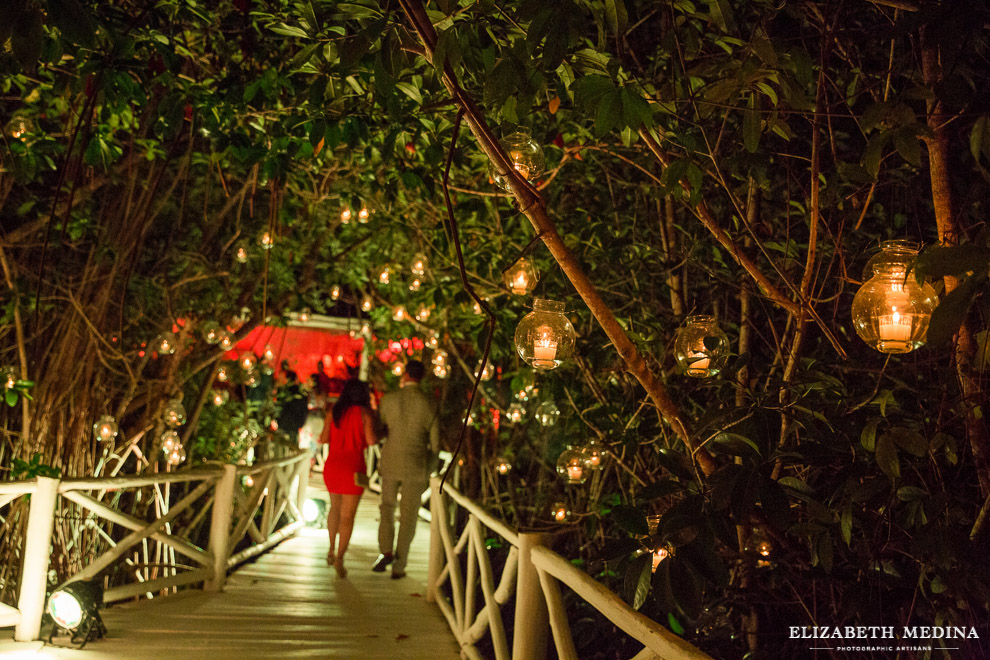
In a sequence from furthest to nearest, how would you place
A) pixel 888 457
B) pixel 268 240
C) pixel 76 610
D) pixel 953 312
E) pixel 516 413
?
1. pixel 516 413
2. pixel 268 240
3. pixel 76 610
4. pixel 888 457
5. pixel 953 312

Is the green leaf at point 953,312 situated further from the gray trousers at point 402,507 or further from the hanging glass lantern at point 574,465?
the gray trousers at point 402,507

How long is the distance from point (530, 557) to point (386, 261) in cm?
450

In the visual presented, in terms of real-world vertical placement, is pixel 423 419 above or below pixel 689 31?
below

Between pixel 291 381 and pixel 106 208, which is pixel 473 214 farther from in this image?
pixel 291 381

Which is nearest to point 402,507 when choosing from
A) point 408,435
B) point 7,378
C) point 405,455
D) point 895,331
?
point 405,455

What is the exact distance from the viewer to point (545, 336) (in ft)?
6.74

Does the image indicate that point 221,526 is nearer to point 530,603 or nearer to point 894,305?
point 530,603

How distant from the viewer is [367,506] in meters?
9.40

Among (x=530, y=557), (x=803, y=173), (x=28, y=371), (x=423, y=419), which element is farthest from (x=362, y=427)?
(x=803, y=173)

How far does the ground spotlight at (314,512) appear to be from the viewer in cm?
758

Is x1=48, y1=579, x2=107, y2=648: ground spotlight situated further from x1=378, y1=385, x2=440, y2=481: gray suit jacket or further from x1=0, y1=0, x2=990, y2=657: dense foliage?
x1=378, y1=385, x2=440, y2=481: gray suit jacket

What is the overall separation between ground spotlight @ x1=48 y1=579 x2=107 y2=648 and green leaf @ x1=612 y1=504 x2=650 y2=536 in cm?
292

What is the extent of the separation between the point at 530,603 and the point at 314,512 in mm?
5184

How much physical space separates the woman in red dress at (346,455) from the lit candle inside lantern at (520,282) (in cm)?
249
